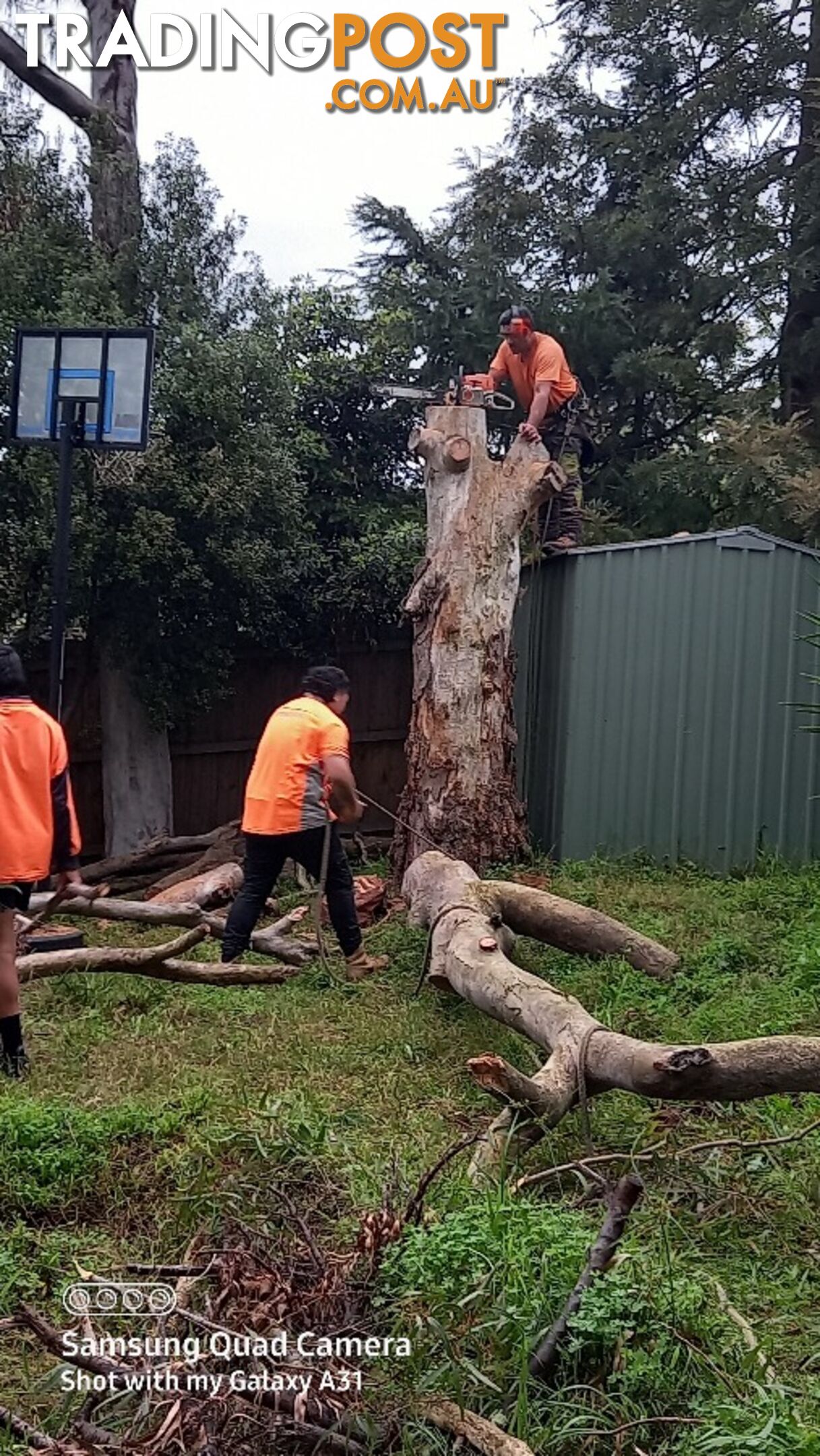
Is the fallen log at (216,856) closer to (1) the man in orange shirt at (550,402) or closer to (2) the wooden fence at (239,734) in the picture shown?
(2) the wooden fence at (239,734)

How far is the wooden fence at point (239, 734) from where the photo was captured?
11328 mm

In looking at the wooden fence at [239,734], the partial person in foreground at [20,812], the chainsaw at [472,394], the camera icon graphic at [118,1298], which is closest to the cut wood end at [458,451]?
the chainsaw at [472,394]

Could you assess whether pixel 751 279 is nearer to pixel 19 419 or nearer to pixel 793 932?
pixel 19 419

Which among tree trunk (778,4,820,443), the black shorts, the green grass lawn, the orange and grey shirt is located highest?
tree trunk (778,4,820,443)

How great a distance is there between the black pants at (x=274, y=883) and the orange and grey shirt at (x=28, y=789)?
4.95 ft

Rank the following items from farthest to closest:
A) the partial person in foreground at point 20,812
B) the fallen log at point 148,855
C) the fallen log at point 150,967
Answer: the fallen log at point 148,855
the fallen log at point 150,967
the partial person in foreground at point 20,812

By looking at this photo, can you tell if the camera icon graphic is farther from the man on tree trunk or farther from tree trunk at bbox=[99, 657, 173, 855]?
tree trunk at bbox=[99, 657, 173, 855]

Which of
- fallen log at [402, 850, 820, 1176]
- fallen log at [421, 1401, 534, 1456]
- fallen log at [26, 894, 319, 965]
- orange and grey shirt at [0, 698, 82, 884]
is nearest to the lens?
fallen log at [421, 1401, 534, 1456]

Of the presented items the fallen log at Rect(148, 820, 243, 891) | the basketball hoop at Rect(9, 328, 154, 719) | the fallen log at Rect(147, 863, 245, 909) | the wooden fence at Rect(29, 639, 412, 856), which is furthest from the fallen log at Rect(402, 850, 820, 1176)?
the wooden fence at Rect(29, 639, 412, 856)

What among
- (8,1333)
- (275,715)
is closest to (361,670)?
(275,715)

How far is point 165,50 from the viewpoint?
9797 mm

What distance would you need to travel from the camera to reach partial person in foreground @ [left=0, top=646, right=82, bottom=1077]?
5.29 meters

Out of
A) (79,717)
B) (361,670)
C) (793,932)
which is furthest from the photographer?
(361,670)

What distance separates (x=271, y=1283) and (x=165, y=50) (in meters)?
8.96
